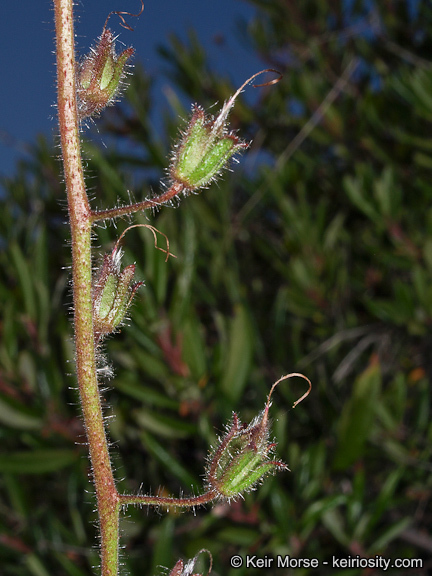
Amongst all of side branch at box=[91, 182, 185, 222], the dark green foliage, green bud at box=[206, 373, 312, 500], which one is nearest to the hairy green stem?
side branch at box=[91, 182, 185, 222]

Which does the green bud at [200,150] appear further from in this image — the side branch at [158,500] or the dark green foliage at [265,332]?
the dark green foliage at [265,332]

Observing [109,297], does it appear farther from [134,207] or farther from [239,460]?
[239,460]

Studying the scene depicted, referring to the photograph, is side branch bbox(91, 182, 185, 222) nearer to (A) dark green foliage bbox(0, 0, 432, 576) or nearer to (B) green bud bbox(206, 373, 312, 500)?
(B) green bud bbox(206, 373, 312, 500)

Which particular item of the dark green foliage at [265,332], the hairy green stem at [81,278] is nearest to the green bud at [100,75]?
the hairy green stem at [81,278]

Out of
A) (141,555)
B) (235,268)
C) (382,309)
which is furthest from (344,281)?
(141,555)

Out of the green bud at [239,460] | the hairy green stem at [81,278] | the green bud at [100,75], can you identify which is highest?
the green bud at [100,75]
